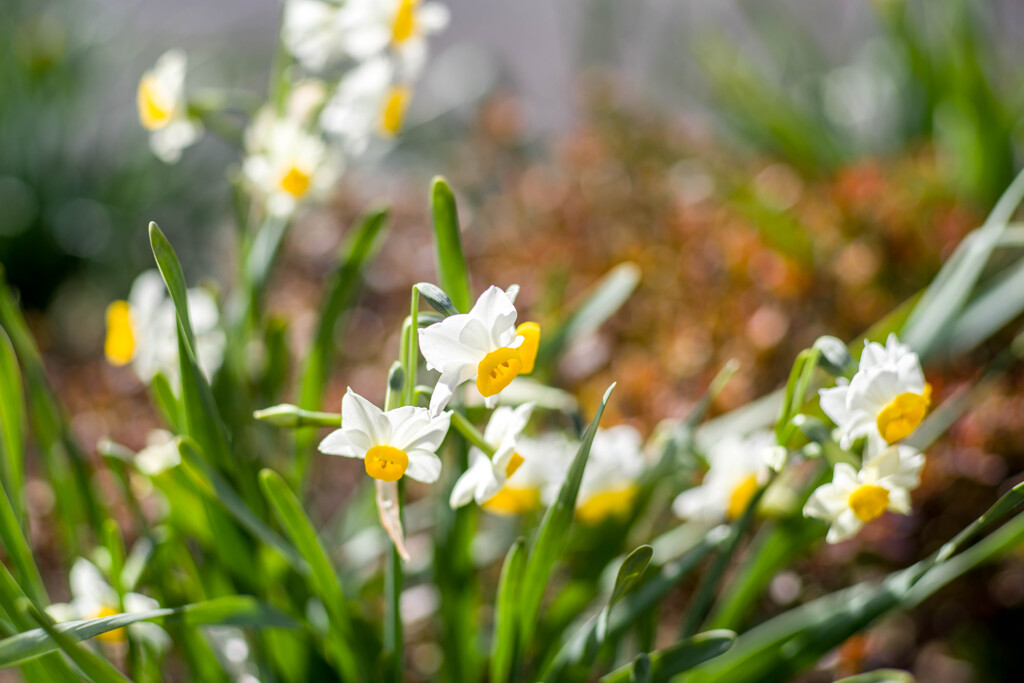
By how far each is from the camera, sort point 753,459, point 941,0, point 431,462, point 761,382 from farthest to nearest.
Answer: point 941,0
point 761,382
point 753,459
point 431,462

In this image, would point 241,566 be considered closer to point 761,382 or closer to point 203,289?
point 203,289

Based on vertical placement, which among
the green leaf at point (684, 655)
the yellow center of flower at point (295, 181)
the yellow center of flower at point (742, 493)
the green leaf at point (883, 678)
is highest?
the yellow center of flower at point (295, 181)

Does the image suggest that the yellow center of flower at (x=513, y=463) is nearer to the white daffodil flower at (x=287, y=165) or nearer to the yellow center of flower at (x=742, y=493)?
the yellow center of flower at (x=742, y=493)

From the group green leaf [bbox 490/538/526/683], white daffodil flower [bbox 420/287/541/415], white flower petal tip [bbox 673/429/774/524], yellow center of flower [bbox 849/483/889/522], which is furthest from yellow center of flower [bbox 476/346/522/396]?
white flower petal tip [bbox 673/429/774/524]

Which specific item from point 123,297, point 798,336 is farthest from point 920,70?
point 123,297

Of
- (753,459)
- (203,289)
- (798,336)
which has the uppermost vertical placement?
(203,289)

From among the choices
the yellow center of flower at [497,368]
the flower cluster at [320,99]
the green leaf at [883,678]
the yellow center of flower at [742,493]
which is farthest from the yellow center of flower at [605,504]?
the flower cluster at [320,99]

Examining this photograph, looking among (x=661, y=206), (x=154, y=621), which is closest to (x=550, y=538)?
(x=154, y=621)
